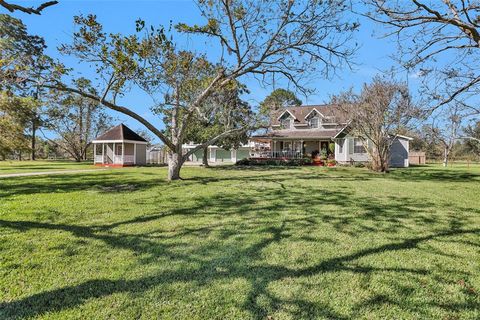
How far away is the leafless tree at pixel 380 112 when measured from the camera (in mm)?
18109

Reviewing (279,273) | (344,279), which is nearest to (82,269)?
(279,273)

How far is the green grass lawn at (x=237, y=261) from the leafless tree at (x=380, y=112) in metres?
11.8

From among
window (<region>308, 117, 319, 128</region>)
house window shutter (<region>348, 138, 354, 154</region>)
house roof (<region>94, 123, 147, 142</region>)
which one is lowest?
house window shutter (<region>348, 138, 354, 154</region>)

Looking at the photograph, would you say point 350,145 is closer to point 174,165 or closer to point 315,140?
point 315,140

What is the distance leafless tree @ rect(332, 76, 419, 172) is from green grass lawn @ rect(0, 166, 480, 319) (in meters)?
11.8

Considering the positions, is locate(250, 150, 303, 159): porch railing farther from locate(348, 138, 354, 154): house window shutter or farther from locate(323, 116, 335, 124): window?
locate(348, 138, 354, 154): house window shutter

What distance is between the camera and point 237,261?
13.4ft

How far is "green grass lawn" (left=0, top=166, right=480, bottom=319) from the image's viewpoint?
9.95ft

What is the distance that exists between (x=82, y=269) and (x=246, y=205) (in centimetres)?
438

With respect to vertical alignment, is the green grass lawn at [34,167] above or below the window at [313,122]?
below

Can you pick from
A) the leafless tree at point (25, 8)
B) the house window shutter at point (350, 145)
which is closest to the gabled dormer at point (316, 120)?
the house window shutter at point (350, 145)

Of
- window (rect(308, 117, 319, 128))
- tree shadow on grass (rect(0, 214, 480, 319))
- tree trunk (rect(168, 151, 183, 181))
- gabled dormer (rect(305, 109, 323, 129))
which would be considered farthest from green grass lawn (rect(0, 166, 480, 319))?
window (rect(308, 117, 319, 128))

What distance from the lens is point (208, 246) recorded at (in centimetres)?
466

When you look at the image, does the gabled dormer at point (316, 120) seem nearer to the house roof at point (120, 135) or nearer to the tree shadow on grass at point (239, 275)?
the house roof at point (120, 135)
